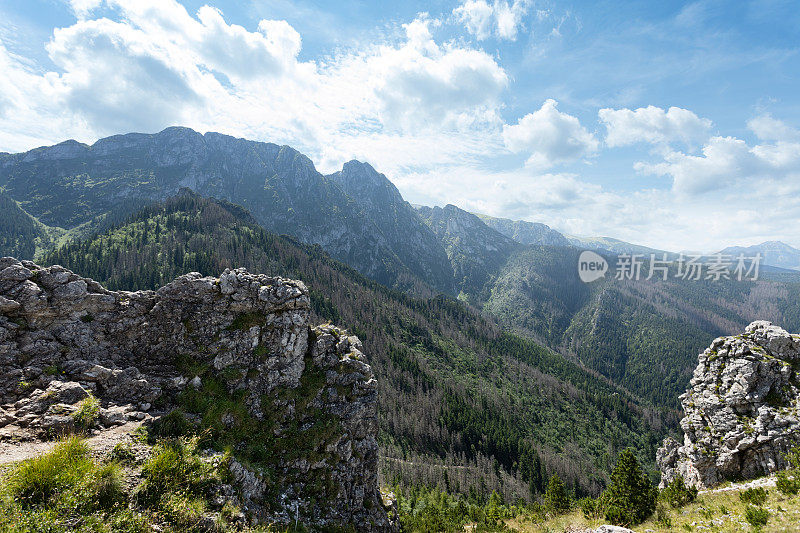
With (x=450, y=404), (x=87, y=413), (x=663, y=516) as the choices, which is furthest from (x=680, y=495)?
(x=450, y=404)

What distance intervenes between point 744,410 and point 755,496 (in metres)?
12.2

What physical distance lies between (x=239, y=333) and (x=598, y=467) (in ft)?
572

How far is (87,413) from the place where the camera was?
600 inches

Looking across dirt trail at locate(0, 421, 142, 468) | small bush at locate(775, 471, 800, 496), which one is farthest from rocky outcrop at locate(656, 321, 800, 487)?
dirt trail at locate(0, 421, 142, 468)

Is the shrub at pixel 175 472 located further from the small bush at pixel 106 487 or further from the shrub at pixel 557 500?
the shrub at pixel 557 500

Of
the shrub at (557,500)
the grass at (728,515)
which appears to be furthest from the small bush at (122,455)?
the shrub at (557,500)

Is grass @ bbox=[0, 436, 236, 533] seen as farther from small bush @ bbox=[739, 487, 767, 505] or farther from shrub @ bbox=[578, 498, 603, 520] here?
shrub @ bbox=[578, 498, 603, 520]

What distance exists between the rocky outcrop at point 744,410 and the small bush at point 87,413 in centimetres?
4651

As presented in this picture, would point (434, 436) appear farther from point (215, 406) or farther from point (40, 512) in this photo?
point (40, 512)

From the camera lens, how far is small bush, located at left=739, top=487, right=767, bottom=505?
18.4 meters

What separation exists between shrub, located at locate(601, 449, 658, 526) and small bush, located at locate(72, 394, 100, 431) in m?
37.3

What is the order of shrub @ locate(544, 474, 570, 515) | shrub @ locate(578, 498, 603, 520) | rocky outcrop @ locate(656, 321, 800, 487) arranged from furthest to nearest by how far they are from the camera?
shrub @ locate(544, 474, 570, 515) < shrub @ locate(578, 498, 603, 520) < rocky outcrop @ locate(656, 321, 800, 487)

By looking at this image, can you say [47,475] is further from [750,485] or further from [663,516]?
[750,485]

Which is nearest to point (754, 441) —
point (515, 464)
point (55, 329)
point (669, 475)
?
point (669, 475)
